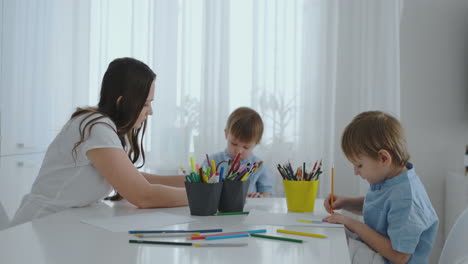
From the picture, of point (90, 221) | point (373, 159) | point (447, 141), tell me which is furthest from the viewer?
point (447, 141)

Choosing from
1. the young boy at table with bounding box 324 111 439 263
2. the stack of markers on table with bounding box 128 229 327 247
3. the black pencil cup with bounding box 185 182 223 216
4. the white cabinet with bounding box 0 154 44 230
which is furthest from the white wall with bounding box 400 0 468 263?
the white cabinet with bounding box 0 154 44 230

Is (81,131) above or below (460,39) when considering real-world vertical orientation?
below

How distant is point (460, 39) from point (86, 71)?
216 centimetres

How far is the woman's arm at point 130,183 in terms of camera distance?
1.43 meters

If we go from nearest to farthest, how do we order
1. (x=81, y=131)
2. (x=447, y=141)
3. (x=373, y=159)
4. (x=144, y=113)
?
(x=373, y=159) → (x=81, y=131) → (x=144, y=113) → (x=447, y=141)

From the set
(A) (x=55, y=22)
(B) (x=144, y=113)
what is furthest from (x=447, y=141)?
(A) (x=55, y=22)

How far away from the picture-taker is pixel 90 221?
3.89 feet

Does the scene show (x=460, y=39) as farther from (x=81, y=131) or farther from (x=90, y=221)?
(x=90, y=221)

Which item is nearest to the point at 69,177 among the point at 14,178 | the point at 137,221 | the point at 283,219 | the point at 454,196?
the point at 137,221

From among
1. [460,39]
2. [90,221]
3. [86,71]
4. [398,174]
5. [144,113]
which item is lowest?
[90,221]

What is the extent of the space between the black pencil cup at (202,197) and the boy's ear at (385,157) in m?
0.47

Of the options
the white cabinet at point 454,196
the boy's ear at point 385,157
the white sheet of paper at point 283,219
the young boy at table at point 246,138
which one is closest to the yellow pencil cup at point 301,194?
the white sheet of paper at point 283,219

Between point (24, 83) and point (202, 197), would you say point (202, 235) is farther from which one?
point (24, 83)

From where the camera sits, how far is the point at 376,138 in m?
1.42
